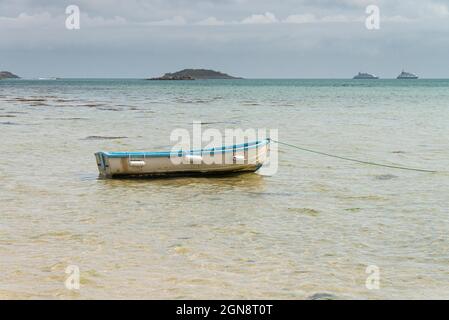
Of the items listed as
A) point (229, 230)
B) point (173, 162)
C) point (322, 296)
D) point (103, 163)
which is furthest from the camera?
point (103, 163)

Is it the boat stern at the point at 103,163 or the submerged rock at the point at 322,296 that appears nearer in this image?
the submerged rock at the point at 322,296

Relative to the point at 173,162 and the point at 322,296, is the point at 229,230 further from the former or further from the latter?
the point at 173,162

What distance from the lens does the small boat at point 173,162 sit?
16.0m

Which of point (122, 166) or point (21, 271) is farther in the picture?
point (122, 166)

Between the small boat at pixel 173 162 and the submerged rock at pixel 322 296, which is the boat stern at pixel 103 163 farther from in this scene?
the submerged rock at pixel 322 296

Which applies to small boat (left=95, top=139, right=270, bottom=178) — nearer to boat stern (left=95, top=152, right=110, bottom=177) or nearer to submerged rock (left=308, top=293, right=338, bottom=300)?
boat stern (left=95, top=152, right=110, bottom=177)

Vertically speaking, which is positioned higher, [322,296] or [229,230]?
[229,230]

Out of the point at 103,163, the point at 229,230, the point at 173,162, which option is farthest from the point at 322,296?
the point at 103,163

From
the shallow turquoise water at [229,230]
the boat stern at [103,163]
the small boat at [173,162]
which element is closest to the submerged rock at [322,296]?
the shallow turquoise water at [229,230]

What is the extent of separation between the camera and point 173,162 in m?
16.0

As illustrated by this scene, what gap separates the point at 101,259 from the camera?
9.22m
